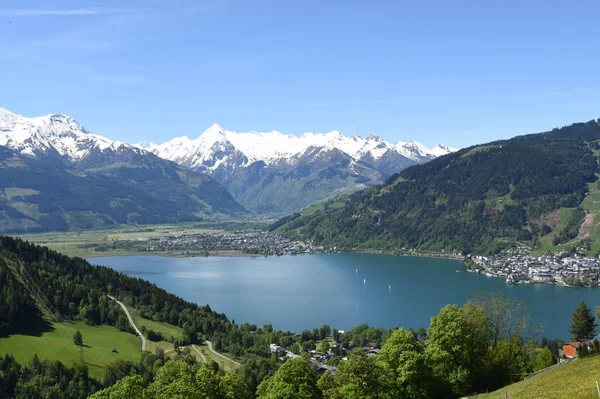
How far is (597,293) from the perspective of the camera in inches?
4555

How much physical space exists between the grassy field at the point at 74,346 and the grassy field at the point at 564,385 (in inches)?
1748

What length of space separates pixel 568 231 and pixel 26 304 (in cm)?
16189

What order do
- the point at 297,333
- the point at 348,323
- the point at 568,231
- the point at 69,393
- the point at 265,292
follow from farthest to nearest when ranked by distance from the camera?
the point at 568,231, the point at 265,292, the point at 348,323, the point at 297,333, the point at 69,393

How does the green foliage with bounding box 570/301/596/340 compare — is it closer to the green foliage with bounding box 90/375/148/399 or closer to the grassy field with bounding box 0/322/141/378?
the green foliage with bounding box 90/375/148/399

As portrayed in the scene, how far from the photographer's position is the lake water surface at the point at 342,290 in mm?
98125

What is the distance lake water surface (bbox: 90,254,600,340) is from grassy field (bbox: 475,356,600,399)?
55.2 metres

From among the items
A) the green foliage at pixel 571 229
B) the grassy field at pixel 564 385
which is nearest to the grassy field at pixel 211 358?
the grassy field at pixel 564 385

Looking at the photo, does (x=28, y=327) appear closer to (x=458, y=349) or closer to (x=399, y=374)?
(x=399, y=374)

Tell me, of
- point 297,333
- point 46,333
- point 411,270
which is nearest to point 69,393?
point 46,333

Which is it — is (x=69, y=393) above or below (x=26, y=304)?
below

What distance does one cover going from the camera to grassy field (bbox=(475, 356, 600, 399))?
24452 millimetres

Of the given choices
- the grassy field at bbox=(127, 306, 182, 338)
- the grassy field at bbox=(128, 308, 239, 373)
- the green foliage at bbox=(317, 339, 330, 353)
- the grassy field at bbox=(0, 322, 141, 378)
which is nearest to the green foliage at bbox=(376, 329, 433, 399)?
the grassy field at bbox=(128, 308, 239, 373)

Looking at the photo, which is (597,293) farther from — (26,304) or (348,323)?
(26,304)

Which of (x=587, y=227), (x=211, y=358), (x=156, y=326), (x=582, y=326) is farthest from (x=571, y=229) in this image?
(x=211, y=358)
